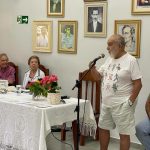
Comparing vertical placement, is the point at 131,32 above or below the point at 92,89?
above

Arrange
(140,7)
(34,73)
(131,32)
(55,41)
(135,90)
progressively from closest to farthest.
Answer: (135,90)
(140,7)
(131,32)
(34,73)
(55,41)

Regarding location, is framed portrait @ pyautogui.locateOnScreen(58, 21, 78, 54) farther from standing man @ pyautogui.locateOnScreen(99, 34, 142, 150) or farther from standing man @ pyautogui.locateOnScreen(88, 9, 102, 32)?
standing man @ pyautogui.locateOnScreen(99, 34, 142, 150)

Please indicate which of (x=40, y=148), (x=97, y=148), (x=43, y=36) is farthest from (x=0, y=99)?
(x=43, y=36)

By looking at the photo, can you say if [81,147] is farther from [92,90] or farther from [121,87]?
[121,87]

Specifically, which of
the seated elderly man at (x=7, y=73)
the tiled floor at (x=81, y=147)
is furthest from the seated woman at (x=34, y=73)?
the tiled floor at (x=81, y=147)

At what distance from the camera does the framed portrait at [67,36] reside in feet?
16.8

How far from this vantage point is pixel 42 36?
5.52 metres

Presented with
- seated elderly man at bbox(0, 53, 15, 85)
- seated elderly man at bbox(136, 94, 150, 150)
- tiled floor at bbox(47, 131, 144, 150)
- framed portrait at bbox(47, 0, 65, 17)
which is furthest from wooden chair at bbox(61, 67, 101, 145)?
seated elderly man at bbox(0, 53, 15, 85)

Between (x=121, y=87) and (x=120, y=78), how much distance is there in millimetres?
94

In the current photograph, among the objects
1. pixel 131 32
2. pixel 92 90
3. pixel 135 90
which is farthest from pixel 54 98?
pixel 131 32

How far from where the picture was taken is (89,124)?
4148 millimetres

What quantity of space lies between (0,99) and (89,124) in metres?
1.03

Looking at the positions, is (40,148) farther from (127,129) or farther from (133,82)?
(133,82)

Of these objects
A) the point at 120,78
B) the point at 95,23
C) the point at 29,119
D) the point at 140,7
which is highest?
the point at 140,7
